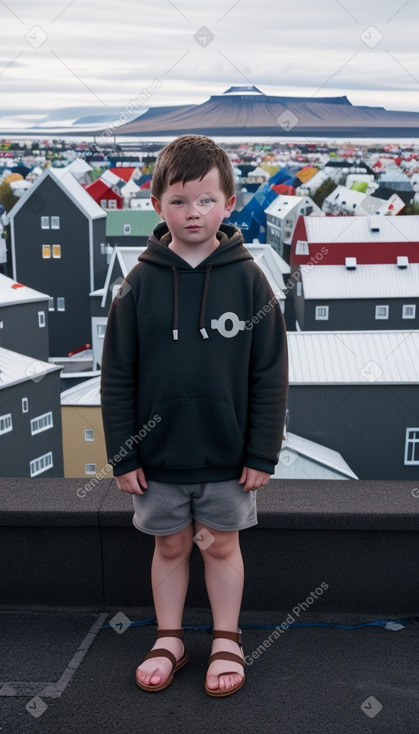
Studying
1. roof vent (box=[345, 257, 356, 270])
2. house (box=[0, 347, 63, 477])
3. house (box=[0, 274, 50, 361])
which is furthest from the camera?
roof vent (box=[345, 257, 356, 270])

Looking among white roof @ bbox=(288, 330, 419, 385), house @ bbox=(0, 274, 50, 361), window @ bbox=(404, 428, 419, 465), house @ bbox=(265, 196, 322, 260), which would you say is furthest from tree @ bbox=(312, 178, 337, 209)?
window @ bbox=(404, 428, 419, 465)

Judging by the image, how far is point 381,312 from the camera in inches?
1230

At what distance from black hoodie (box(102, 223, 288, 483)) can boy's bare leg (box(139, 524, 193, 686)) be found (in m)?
0.23

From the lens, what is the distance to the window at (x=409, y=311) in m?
31.7

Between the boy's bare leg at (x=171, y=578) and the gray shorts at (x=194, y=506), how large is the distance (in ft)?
0.22

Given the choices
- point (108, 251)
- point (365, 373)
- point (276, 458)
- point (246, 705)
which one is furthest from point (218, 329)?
point (108, 251)

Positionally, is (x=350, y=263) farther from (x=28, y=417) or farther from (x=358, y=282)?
(x=28, y=417)

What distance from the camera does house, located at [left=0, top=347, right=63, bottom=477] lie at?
1753 cm

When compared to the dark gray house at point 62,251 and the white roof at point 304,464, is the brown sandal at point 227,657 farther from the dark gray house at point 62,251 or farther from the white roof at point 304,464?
the dark gray house at point 62,251

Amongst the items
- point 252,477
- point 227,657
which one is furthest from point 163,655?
point 252,477

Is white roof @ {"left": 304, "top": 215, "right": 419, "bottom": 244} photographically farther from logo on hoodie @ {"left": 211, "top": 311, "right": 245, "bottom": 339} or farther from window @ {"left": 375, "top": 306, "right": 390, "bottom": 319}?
logo on hoodie @ {"left": 211, "top": 311, "right": 245, "bottom": 339}

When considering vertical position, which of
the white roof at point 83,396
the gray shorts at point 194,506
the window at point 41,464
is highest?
the gray shorts at point 194,506

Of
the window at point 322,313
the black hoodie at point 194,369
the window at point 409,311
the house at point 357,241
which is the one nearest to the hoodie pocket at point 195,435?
the black hoodie at point 194,369

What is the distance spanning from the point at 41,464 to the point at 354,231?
19.4 m
